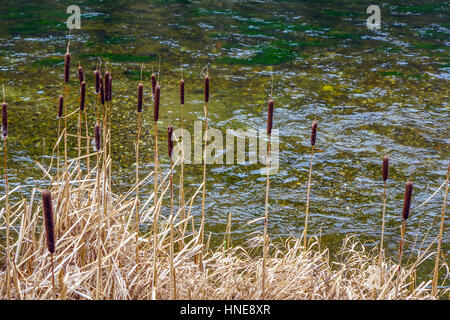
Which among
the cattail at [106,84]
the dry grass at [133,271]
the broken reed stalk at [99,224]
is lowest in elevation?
the dry grass at [133,271]

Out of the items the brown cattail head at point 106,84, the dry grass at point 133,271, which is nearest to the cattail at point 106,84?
the brown cattail head at point 106,84

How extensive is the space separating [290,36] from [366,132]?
377 centimetres

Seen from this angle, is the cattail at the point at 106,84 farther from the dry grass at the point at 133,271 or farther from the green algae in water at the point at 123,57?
the green algae in water at the point at 123,57

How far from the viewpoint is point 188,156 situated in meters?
6.21

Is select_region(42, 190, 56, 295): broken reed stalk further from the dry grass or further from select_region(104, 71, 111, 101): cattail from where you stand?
select_region(104, 71, 111, 101): cattail

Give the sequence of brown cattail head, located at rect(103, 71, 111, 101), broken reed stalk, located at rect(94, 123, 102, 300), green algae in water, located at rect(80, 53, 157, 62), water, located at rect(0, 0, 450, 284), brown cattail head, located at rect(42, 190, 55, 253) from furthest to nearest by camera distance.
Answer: green algae in water, located at rect(80, 53, 157, 62) → water, located at rect(0, 0, 450, 284) → brown cattail head, located at rect(103, 71, 111, 101) → broken reed stalk, located at rect(94, 123, 102, 300) → brown cattail head, located at rect(42, 190, 55, 253)

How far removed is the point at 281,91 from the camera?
7.95 m

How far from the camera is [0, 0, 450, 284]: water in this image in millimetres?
5434

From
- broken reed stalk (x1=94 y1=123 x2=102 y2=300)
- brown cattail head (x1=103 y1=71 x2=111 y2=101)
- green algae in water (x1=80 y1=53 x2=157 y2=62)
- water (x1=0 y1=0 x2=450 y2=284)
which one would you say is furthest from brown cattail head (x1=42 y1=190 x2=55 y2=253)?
green algae in water (x1=80 y1=53 x2=157 y2=62)

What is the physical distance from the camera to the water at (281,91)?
5.43 meters

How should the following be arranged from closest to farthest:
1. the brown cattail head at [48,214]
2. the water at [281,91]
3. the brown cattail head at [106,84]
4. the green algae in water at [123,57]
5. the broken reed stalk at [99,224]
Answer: the brown cattail head at [48,214] < the broken reed stalk at [99,224] < the brown cattail head at [106,84] < the water at [281,91] < the green algae in water at [123,57]

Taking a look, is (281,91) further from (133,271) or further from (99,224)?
(99,224)

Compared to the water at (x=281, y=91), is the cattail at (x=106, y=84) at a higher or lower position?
higher
